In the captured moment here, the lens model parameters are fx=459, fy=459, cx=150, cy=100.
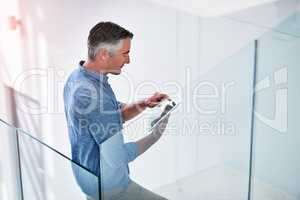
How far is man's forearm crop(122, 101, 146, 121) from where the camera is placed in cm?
279

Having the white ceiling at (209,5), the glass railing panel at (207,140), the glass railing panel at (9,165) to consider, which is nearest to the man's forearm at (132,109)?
the glass railing panel at (207,140)

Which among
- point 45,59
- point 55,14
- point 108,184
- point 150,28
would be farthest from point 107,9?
point 108,184

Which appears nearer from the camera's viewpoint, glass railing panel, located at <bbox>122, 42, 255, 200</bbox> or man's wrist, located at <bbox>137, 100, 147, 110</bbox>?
glass railing panel, located at <bbox>122, 42, 255, 200</bbox>

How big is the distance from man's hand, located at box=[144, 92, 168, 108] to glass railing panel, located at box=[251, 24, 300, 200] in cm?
56

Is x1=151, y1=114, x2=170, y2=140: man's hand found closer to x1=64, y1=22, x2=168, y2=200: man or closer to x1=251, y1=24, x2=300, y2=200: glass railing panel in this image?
x1=64, y1=22, x2=168, y2=200: man

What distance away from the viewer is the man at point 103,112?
8.27 ft

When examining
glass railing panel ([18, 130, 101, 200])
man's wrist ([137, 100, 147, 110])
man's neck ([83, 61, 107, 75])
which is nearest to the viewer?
glass railing panel ([18, 130, 101, 200])

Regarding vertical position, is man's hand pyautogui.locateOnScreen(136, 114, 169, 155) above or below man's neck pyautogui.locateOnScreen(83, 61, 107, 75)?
below

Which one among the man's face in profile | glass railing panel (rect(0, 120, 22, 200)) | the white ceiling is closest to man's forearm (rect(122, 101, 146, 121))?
the man's face in profile

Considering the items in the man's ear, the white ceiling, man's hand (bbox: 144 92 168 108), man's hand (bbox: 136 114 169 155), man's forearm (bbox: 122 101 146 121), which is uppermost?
the white ceiling

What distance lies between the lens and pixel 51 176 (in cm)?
333

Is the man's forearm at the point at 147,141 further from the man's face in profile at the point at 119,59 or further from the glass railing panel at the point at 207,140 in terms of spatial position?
the man's face in profile at the point at 119,59

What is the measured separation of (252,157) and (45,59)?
181 centimetres

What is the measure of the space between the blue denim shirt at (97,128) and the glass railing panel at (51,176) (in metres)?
0.07
